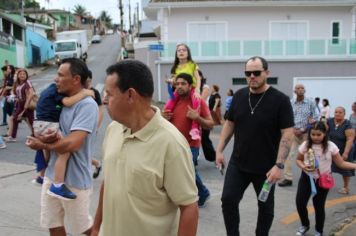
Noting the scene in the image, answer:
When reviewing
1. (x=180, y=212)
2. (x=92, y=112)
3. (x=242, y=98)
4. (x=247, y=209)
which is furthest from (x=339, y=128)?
(x=180, y=212)

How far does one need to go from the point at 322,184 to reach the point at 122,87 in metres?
3.68

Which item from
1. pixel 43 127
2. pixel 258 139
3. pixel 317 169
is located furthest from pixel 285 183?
pixel 43 127

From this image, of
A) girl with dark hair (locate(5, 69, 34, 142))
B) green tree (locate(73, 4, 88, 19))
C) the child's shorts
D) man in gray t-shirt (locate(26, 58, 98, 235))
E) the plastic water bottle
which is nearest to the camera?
the child's shorts

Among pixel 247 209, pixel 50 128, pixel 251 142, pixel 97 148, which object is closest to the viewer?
pixel 50 128

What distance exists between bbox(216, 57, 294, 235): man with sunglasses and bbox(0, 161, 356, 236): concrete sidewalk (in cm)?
98

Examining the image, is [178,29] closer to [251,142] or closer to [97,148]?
[97,148]

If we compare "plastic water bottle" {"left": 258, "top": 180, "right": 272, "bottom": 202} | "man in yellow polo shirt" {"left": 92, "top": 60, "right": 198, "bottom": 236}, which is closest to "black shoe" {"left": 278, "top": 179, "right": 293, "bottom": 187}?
"plastic water bottle" {"left": 258, "top": 180, "right": 272, "bottom": 202}

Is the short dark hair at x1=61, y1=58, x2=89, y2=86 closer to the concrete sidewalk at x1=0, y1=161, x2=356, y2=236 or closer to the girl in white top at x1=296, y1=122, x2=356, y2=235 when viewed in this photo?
the concrete sidewalk at x1=0, y1=161, x2=356, y2=236

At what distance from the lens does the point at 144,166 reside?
95.7 inches

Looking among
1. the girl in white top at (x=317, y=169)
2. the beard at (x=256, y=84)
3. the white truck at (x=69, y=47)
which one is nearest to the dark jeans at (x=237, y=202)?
the beard at (x=256, y=84)

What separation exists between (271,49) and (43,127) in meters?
21.6

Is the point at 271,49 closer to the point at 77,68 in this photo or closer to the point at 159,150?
the point at 77,68

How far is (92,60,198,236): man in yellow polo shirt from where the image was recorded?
244 cm

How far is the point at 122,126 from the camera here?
267 centimetres
